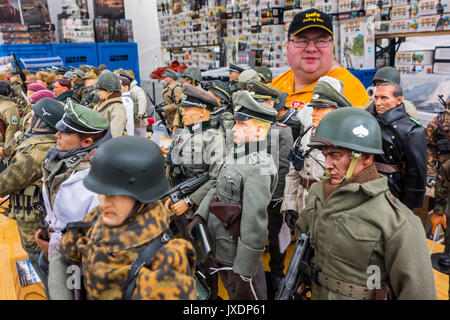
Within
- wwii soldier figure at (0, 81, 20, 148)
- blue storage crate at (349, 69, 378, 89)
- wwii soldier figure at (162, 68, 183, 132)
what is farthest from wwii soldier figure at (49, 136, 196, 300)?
wwii soldier figure at (162, 68, 183, 132)

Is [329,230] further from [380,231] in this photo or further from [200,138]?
[200,138]

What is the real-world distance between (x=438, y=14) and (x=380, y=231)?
13.1 feet

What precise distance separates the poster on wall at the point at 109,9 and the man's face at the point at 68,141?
1167cm

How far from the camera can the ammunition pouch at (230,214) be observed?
2.27 meters

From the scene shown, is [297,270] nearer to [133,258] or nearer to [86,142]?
[133,258]

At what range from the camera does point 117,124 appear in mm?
4797

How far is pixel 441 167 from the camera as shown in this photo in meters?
3.47

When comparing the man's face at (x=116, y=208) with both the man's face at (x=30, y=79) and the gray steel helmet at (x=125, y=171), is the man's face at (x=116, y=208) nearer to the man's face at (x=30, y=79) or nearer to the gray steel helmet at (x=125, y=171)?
the gray steel helmet at (x=125, y=171)

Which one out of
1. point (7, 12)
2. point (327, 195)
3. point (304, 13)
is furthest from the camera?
point (7, 12)

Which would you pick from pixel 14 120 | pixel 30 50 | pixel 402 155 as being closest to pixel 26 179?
pixel 402 155

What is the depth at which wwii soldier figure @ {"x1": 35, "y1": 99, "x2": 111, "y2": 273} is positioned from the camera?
1.96 metres
